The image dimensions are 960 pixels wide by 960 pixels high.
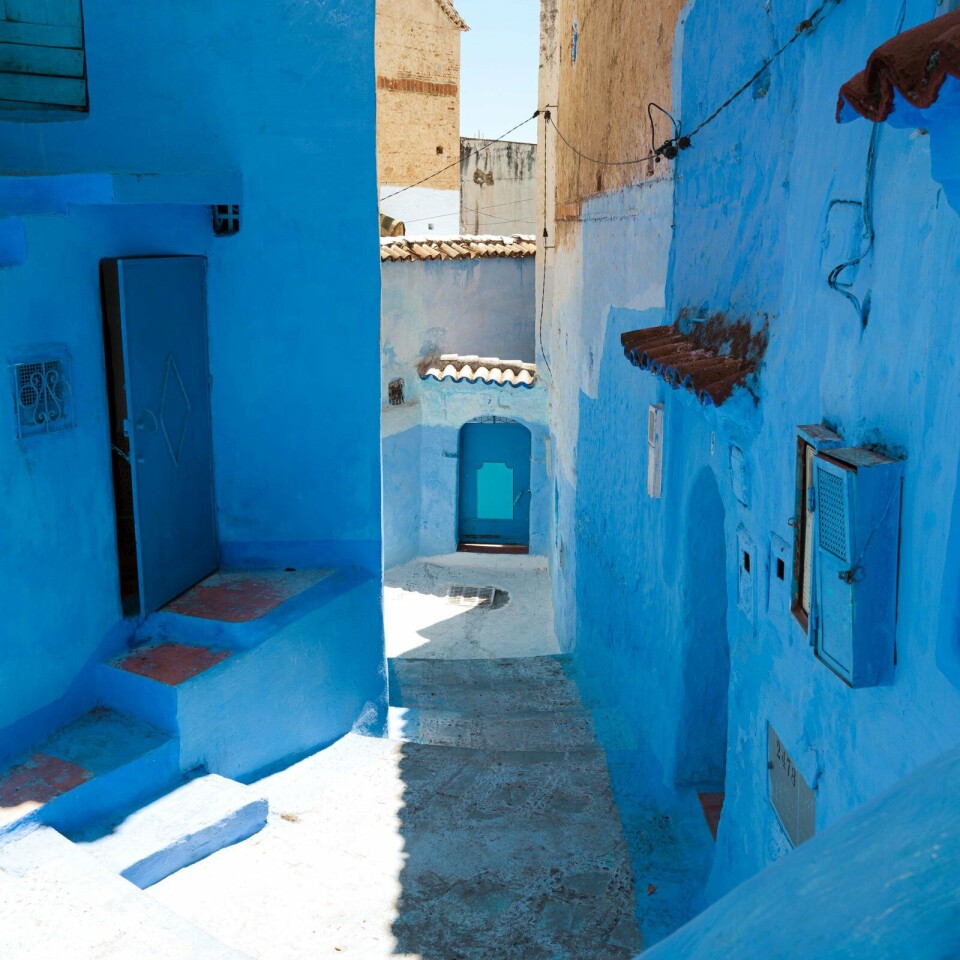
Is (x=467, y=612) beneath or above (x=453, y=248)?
beneath

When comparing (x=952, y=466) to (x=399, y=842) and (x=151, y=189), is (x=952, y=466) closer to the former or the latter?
(x=399, y=842)

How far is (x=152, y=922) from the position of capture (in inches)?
173

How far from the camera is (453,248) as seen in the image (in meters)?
16.2

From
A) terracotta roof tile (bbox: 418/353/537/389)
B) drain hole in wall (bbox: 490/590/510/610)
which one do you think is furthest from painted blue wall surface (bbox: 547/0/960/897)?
terracotta roof tile (bbox: 418/353/537/389)

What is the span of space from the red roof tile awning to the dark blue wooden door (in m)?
4.73

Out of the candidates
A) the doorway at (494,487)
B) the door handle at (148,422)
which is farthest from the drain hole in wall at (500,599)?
the door handle at (148,422)

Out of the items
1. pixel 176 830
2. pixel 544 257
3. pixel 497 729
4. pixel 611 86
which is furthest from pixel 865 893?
pixel 544 257

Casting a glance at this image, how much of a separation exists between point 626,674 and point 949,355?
18.0 feet

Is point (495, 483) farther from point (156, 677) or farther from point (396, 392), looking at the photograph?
point (156, 677)

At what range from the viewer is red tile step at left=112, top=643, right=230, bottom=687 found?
6.06 meters

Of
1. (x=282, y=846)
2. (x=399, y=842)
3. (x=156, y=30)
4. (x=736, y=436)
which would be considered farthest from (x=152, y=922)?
(x=156, y=30)

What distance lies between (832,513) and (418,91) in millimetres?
22093

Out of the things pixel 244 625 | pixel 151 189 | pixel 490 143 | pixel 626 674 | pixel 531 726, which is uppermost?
pixel 490 143

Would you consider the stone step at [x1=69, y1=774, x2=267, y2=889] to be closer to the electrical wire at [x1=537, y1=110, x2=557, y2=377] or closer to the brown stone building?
the electrical wire at [x1=537, y1=110, x2=557, y2=377]
